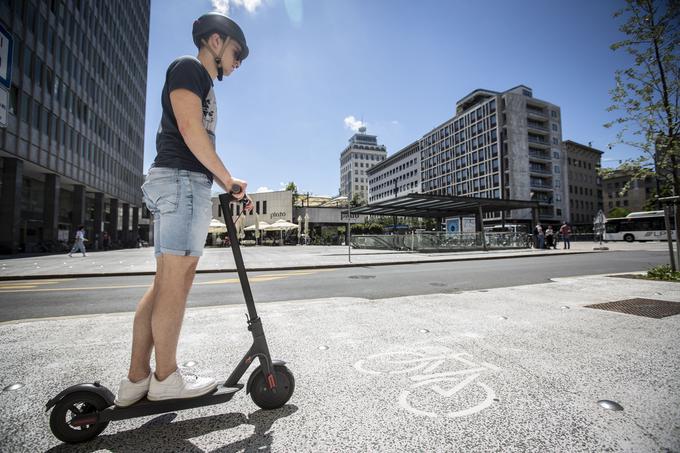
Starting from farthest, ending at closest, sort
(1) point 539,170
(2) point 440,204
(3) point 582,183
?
(3) point 582,183, (1) point 539,170, (2) point 440,204

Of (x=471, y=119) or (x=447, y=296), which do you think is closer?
(x=447, y=296)

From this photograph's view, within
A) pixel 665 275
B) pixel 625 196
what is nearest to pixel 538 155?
pixel 625 196

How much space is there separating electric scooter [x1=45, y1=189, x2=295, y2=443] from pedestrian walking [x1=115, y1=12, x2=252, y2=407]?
1.7 inches

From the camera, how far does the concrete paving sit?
139cm

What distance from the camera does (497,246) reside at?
24016mm

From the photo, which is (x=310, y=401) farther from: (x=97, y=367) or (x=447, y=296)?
(x=447, y=296)

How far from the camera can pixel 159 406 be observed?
147 centimetres

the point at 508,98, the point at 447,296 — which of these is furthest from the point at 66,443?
the point at 508,98

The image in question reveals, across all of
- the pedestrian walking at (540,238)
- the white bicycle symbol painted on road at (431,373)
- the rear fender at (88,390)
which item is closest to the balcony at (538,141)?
the pedestrian walking at (540,238)

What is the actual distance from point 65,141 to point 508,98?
6726 cm

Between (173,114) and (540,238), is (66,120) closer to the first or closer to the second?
(173,114)

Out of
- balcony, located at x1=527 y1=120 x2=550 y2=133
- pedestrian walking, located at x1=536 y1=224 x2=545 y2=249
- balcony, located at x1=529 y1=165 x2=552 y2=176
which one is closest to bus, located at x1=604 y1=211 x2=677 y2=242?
pedestrian walking, located at x1=536 y1=224 x2=545 y2=249

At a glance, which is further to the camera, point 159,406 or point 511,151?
point 511,151

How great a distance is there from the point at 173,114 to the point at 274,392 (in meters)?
1.67
